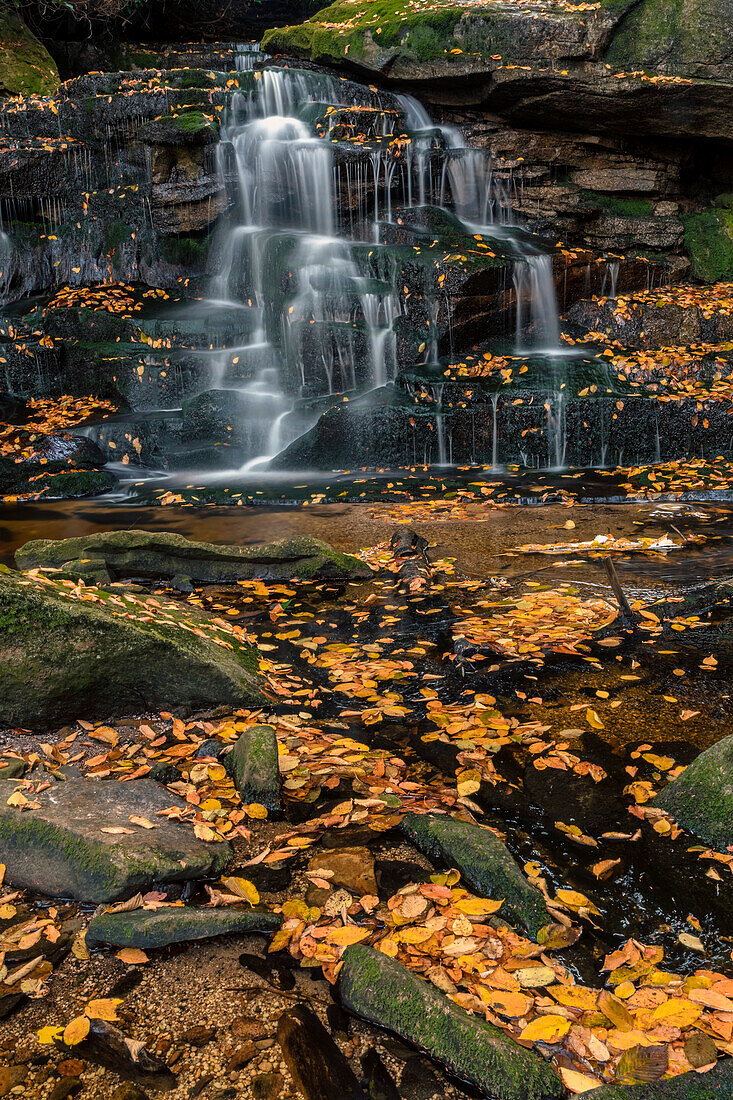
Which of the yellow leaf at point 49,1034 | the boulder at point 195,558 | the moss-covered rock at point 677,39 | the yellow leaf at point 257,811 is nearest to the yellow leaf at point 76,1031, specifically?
the yellow leaf at point 49,1034

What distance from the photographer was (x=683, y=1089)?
1.65 meters

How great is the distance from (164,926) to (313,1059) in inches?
23.4

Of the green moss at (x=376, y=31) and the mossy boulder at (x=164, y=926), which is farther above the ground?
the green moss at (x=376, y=31)

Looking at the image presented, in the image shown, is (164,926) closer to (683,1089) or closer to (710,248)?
(683,1089)

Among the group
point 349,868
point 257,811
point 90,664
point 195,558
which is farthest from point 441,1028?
point 195,558

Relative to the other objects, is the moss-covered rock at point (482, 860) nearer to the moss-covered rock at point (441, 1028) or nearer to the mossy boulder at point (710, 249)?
the moss-covered rock at point (441, 1028)

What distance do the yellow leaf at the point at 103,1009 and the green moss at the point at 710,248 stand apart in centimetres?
1618

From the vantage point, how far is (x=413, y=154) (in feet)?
50.6

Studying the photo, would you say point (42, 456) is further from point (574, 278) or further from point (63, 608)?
point (574, 278)

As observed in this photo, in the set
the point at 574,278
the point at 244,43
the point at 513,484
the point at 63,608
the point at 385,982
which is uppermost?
the point at 244,43

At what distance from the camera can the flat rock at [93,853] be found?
2.32 metres

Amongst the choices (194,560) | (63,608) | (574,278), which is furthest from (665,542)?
(574,278)

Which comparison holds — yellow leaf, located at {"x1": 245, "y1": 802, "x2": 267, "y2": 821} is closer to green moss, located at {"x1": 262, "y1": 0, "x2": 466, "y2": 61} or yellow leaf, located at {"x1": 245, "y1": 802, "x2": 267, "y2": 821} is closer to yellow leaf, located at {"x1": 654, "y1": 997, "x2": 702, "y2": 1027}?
yellow leaf, located at {"x1": 654, "y1": 997, "x2": 702, "y2": 1027}

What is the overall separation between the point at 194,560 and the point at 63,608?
8.73 feet
